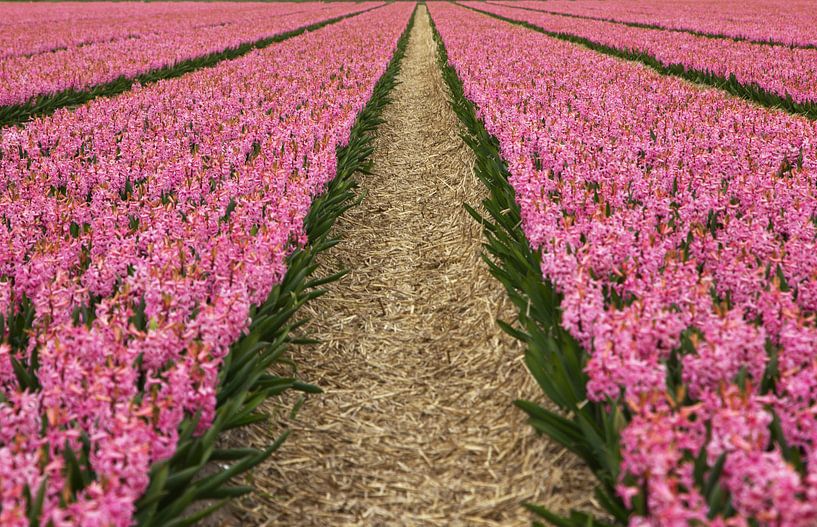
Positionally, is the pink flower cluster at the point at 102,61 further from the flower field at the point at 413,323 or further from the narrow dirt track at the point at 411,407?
the narrow dirt track at the point at 411,407

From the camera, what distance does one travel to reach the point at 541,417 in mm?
3203

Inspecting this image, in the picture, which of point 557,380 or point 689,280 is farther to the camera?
point 689,280

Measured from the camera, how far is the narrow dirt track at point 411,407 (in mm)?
3133

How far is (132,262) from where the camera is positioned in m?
4.09

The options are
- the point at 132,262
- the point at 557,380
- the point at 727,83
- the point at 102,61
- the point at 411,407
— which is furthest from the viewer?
the point at 102,61

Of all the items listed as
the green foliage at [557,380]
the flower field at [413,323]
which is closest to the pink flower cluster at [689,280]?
the flower field at [413,323]

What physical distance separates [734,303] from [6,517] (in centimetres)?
394

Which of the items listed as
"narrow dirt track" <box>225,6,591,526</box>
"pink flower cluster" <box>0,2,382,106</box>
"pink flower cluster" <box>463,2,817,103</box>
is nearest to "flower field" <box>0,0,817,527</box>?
"narrow dirt track" <box>225,6,591,526</box>

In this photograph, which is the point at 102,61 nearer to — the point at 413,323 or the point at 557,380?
the point at 413,323

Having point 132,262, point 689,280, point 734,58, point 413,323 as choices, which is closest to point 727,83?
point 734,58

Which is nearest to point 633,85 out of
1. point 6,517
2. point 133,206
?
point 133,206

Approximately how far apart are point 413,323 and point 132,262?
2397 mm

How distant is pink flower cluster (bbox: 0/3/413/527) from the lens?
235 cm

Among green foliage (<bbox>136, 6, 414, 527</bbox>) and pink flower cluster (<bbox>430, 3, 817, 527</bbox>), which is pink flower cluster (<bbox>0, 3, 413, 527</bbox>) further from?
pink flower cluster (<bbox>430, 3, 817, 527</bbox>)
